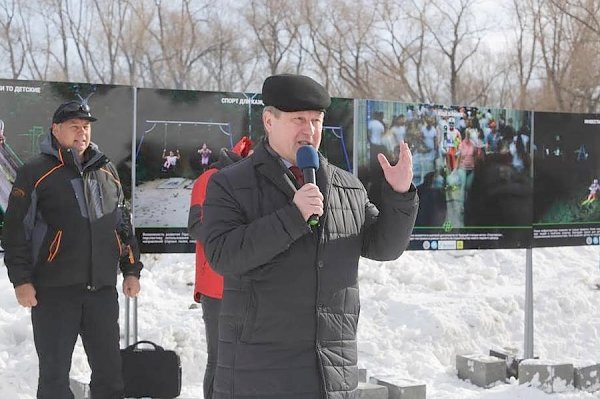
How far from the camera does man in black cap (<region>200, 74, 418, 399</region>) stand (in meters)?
2.35

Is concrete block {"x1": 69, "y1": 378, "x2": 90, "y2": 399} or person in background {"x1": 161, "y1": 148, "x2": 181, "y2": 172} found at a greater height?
person in background {"x1": 161, "y1": 148, "x2": 181, "y2": 172}

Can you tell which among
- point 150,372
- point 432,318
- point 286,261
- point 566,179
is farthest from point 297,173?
point 432,318

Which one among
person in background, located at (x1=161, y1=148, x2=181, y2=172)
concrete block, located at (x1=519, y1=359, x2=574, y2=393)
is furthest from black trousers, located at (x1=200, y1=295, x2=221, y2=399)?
concrete block, located at (x1=519, y1=359, x2=574, y2=393)

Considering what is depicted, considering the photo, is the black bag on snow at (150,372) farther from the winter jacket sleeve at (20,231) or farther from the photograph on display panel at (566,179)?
the photograph on display panel at (566,179)

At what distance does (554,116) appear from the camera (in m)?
6.62

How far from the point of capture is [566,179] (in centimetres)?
669

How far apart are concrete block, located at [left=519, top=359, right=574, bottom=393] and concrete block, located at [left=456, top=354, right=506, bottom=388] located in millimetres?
223

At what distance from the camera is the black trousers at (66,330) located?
409 cm

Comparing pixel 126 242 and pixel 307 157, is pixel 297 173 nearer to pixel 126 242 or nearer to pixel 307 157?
pixel 307 157

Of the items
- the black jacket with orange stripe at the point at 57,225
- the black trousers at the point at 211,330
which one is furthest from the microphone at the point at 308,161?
the black jacket with orange stripe at the point at 57,225

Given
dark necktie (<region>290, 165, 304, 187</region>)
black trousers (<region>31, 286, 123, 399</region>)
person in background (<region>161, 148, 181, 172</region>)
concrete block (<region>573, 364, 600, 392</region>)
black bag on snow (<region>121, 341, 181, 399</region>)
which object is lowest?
concrete block (<region>573, 364, 600, 392</region>)

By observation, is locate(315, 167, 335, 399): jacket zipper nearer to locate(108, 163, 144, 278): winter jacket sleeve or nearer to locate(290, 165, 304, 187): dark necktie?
locate(290, 165, 304, 187): dark necktie

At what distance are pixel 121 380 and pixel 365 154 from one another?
2.54m

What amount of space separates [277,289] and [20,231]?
87.7 inches
